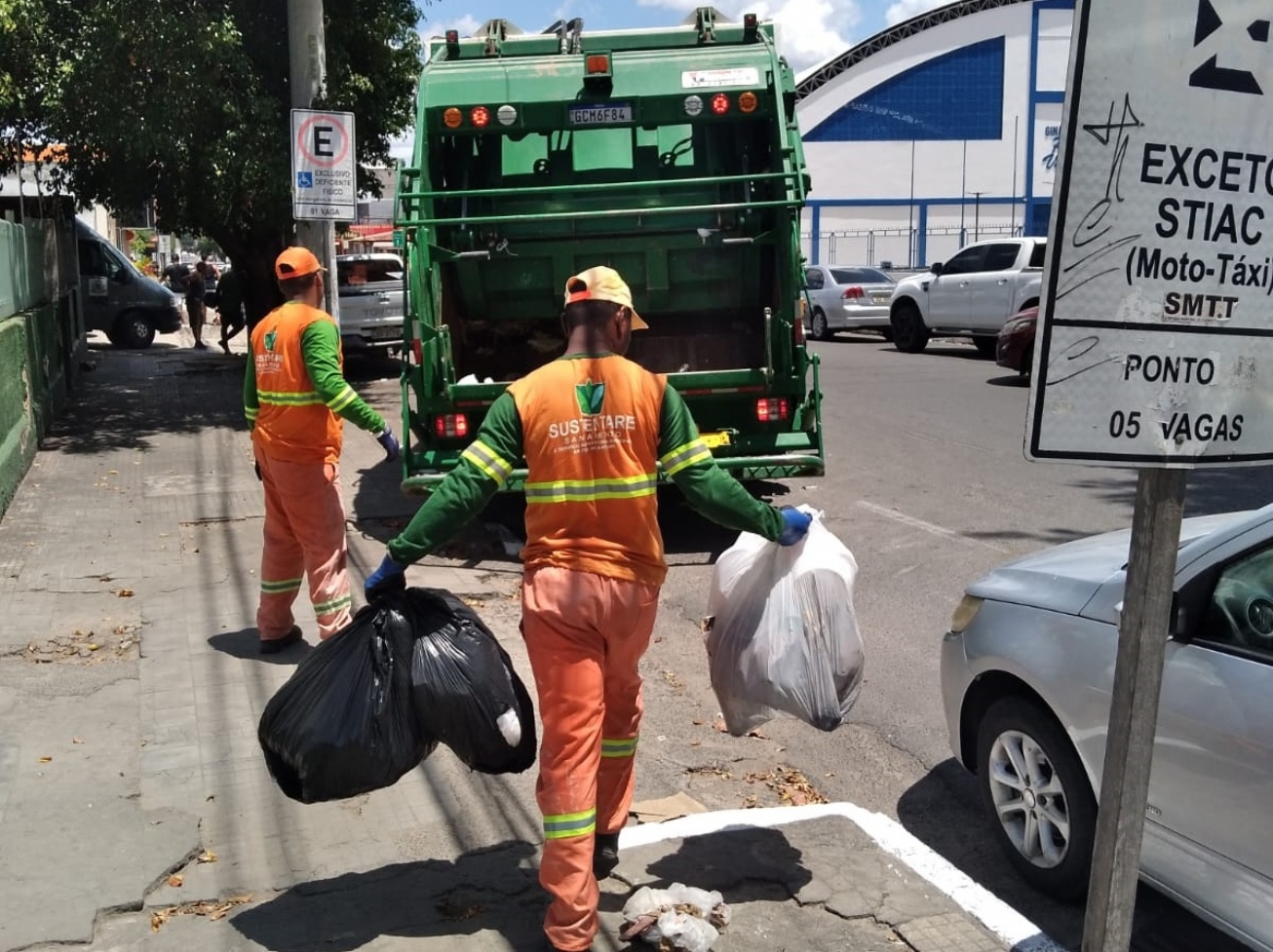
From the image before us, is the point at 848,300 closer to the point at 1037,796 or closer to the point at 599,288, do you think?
the point at 1037,796

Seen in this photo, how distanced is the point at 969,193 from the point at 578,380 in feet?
174

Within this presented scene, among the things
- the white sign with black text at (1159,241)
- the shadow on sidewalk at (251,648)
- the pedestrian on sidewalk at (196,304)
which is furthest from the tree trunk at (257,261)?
the white sign with black text at (1159,241)

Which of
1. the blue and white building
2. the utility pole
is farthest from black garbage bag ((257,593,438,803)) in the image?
the blue and white building

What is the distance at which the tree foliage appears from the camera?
12.2 metres

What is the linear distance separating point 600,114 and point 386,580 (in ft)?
18.0

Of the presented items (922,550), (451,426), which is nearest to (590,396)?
(451,426)

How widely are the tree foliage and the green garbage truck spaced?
411cm

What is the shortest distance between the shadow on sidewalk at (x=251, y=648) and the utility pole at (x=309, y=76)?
3761 mm

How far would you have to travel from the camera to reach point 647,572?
3719mm

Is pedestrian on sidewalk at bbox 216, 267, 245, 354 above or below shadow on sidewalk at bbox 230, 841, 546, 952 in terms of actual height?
above

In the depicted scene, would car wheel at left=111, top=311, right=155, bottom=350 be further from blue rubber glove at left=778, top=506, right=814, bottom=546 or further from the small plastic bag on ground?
blue rubber glove at left=778, top=506, right=814, bottom=546

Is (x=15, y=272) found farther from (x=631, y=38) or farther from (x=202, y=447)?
(x=631, y=38)

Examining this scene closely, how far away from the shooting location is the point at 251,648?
657 centimetres

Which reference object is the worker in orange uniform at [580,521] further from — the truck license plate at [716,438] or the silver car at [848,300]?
the silver car at [848,300]
